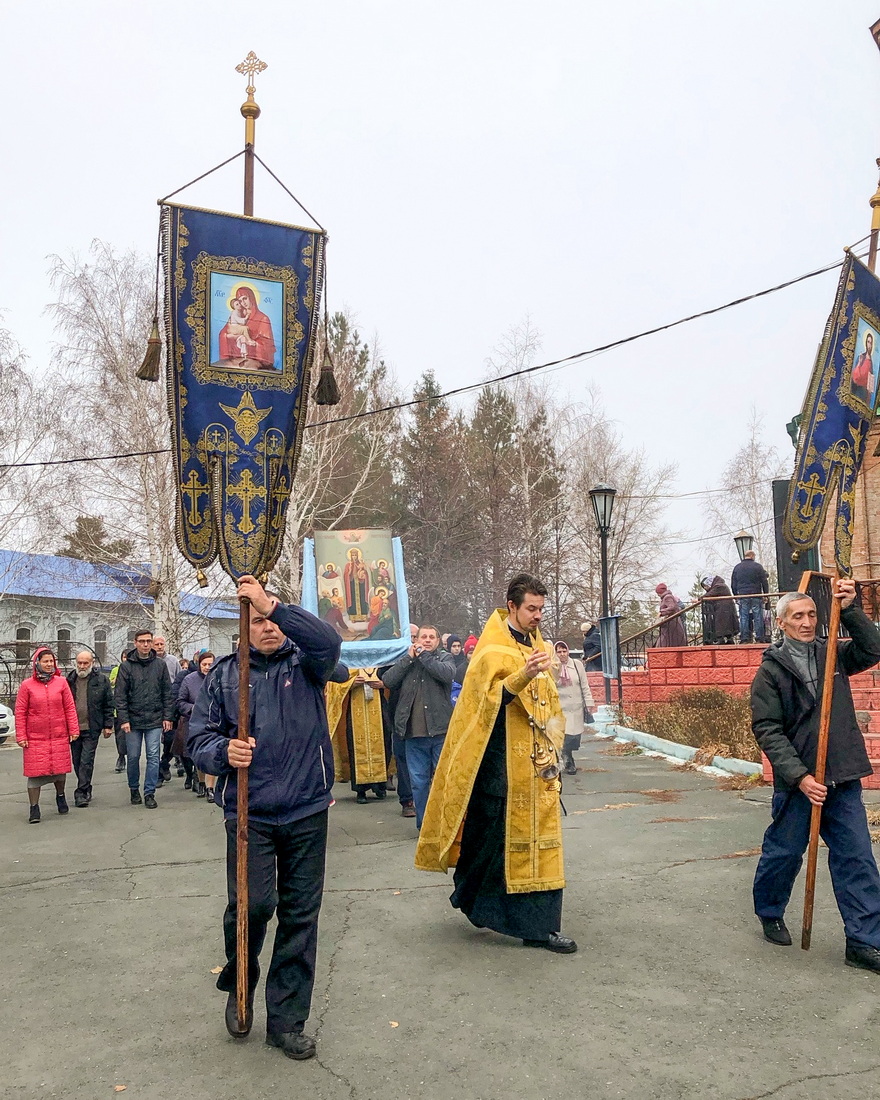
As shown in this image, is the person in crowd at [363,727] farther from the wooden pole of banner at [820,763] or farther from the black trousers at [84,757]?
the wooden pole of banner at [820,763]

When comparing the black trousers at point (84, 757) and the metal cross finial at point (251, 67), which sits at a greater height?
the metal cross finial at point (251, 67)

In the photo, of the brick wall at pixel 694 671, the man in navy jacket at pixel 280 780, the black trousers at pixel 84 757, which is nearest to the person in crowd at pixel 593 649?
the brick wall at pixel 694 671

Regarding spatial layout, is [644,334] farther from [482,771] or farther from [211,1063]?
[211,1063]

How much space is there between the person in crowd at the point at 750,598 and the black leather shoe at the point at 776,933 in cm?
1045

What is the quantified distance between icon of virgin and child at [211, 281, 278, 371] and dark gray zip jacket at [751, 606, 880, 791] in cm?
300

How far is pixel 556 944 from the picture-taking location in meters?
5.11

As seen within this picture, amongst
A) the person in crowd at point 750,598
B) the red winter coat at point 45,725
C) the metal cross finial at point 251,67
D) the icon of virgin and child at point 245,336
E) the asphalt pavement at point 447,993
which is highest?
the metal cross finial at point 251,67

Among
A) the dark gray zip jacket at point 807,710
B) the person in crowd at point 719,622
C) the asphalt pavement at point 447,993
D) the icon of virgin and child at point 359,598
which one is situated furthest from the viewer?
the person in crowd at point 719,622

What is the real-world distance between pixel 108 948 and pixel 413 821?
4.14 m

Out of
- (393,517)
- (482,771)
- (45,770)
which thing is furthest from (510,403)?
(482,771)

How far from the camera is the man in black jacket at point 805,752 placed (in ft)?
16.0

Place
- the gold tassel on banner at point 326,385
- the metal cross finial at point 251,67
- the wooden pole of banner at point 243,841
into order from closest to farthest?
the wooden pole of banner at point 243,841
the metal cross finial at point 251,67
the gold tassel on banner at point 326,385

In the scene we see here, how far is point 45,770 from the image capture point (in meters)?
10.3

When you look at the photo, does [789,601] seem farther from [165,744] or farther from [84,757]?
[165,744]
